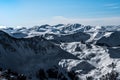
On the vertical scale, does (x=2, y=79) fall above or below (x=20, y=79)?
above

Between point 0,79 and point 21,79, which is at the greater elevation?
point 0,79

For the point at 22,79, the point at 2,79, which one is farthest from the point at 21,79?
the point at 2,79

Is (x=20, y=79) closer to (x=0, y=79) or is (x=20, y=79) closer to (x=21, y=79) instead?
(x=21, y=79)

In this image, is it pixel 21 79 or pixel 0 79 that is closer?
pixel 0 79

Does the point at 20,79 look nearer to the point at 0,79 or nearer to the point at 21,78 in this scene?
the point at 21,78

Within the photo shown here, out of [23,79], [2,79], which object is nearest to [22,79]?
[23,79]

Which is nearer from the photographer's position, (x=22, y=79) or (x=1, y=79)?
(x=1, y=79)

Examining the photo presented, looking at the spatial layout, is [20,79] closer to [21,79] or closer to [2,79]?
[21,79]
